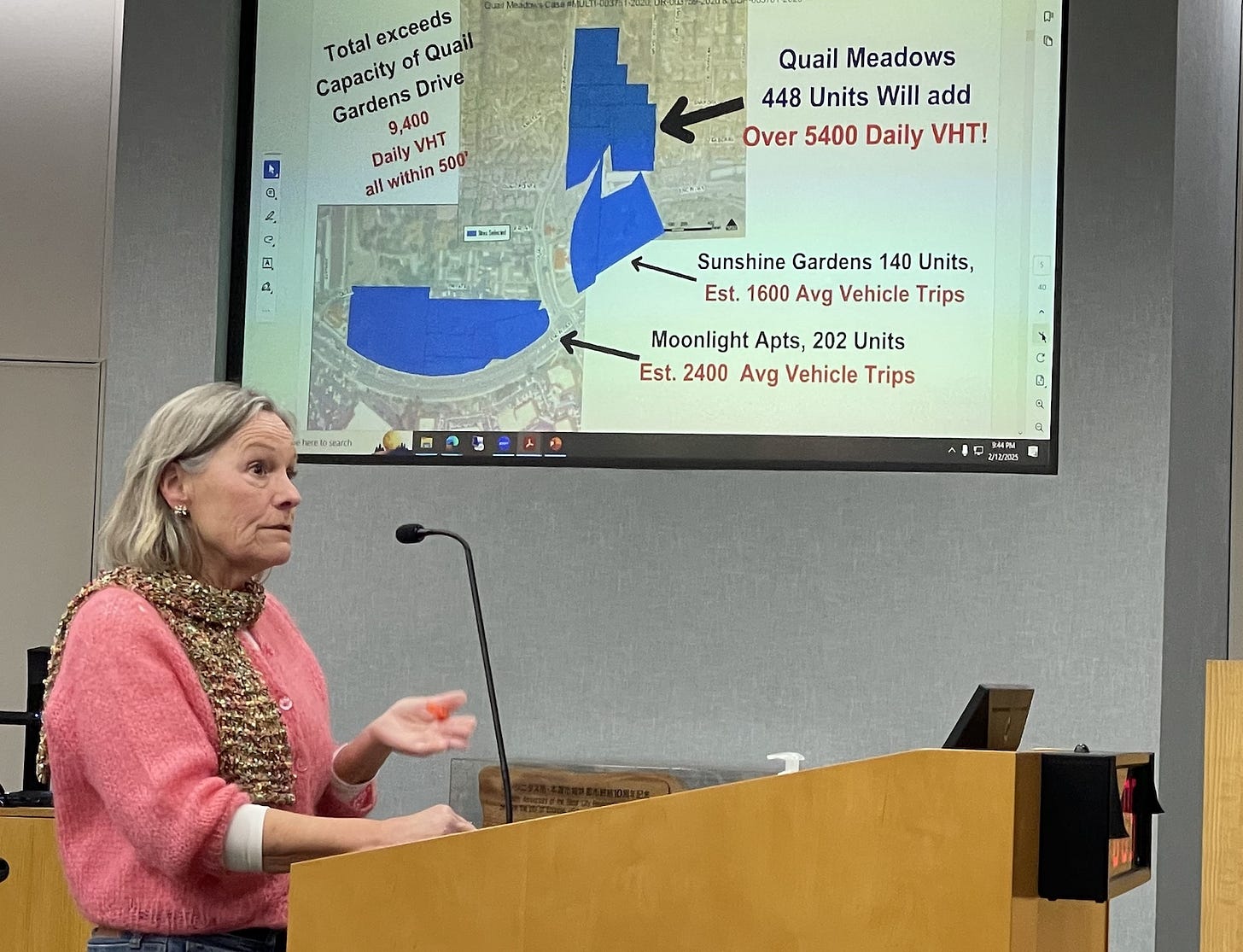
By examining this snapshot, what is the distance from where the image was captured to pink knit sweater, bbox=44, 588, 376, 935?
1749mm

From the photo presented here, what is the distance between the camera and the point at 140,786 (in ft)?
5.73

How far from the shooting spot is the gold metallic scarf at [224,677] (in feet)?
6.17

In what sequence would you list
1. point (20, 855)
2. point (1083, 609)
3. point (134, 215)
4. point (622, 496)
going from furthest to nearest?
point (134, 215)
point (622, 496)
point (1083, 609)
point (20, 855)

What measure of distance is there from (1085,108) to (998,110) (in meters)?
0.18

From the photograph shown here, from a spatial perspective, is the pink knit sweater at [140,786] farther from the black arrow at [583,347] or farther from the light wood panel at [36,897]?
the black arrow at [583,347]

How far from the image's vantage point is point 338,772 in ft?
6.95

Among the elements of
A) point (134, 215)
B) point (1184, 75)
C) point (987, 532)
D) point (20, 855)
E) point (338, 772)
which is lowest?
point (20, 855)

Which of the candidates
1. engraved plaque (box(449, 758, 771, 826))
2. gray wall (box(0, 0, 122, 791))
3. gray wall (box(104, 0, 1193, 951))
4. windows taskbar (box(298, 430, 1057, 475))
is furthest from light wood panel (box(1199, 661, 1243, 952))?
gray wall (box(0, 0, 122, 791))

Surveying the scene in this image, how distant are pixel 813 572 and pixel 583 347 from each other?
70 centimetres

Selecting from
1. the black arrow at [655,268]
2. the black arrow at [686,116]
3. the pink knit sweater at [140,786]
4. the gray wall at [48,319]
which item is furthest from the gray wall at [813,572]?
the pink knit sweater at [140,786]

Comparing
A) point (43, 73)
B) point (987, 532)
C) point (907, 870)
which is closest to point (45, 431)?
point (43, 73)

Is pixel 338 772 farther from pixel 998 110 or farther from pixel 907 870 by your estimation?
pixel 998 110

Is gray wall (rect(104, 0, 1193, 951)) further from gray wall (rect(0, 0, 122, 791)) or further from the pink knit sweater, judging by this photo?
the pink knit sweater

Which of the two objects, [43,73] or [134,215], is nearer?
[134,215]
